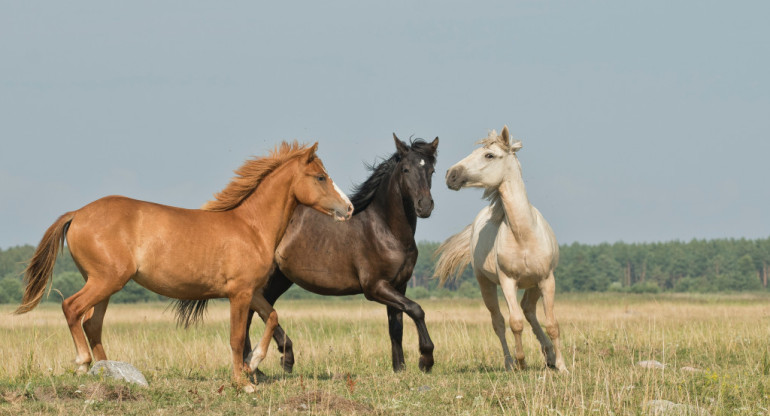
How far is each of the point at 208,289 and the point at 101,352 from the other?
143cm

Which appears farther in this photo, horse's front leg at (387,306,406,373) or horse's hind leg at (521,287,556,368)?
horse's hind leg at (521,287,556,368)

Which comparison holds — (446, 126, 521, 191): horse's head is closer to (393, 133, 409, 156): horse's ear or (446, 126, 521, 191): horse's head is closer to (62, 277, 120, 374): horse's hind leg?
(393, 133, 409, 156): horse's ear

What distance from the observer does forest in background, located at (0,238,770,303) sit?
117312 millimetres

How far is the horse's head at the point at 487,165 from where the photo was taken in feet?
33.1

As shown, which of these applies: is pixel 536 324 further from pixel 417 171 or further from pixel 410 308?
pixel 417 171

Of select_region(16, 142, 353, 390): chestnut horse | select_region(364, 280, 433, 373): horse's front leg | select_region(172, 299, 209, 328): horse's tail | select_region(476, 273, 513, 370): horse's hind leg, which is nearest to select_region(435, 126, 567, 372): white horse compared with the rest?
select_region(476, 273, 513, 370): horse's hind leg

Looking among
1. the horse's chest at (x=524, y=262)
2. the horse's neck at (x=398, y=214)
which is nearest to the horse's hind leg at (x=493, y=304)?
the horse's chest at (x=524, y=262)

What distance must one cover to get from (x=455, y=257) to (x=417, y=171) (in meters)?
3.31

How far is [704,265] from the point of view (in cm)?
13888

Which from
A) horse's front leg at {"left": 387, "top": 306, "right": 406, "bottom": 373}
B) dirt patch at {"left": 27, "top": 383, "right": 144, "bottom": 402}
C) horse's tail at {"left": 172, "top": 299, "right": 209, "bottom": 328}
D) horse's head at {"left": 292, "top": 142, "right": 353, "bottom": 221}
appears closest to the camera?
dirt patch at {"left": 27, "top": 383, "right": 144, "bottom": 402}

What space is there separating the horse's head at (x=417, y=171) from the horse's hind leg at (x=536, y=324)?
2209 mm

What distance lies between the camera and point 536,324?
11.1 metres

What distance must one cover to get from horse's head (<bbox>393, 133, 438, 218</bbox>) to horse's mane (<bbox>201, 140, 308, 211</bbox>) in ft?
5.13

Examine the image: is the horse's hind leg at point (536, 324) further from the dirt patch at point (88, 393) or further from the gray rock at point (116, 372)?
the dirt patch at point (88, 393)
